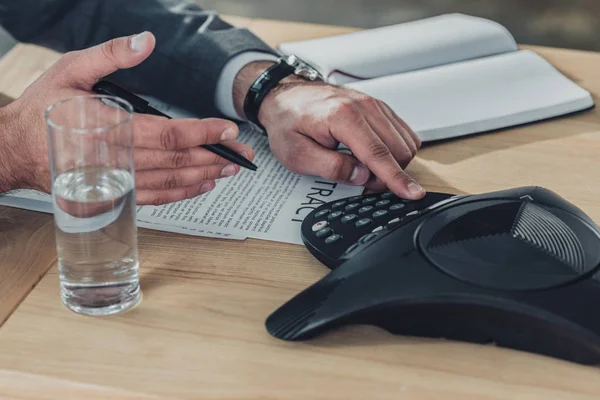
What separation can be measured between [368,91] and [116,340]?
1.92ft

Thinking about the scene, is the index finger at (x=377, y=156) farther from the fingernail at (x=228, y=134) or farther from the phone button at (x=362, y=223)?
the fingernail at (x=228, y=134)

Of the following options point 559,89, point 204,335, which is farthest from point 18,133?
point 559,89

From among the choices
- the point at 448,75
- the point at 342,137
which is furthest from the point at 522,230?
the point at 448,75

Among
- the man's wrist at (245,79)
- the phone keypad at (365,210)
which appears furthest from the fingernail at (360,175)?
the man's wrist at (245,79)

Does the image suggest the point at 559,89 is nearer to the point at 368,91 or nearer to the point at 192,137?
the point at 368,91

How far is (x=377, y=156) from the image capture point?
3.10 ft

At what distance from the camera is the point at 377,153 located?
0.95 meters

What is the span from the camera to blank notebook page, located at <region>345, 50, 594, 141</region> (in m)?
1.11

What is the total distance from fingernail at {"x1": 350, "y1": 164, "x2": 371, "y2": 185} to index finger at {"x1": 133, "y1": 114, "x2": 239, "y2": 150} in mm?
190

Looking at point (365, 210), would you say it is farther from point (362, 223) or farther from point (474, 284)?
point (474, 284)

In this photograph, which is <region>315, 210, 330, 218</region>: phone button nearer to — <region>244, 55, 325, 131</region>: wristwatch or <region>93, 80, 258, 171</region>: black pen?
<region>93, 80, 258, 171</region>: black pen

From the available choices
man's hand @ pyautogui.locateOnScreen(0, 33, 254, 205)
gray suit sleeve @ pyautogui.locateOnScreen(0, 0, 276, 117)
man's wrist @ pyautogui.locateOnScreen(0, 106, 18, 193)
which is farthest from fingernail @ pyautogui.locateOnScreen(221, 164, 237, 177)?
gray suit sleeve @ pyautogui.locateOnScreen(0, 0, 276, 117)

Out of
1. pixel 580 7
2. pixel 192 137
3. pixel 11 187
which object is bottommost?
pixel 580 7

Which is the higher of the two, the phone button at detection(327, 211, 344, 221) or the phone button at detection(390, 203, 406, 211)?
the phone button at detection(390, 203, 406, 211)
